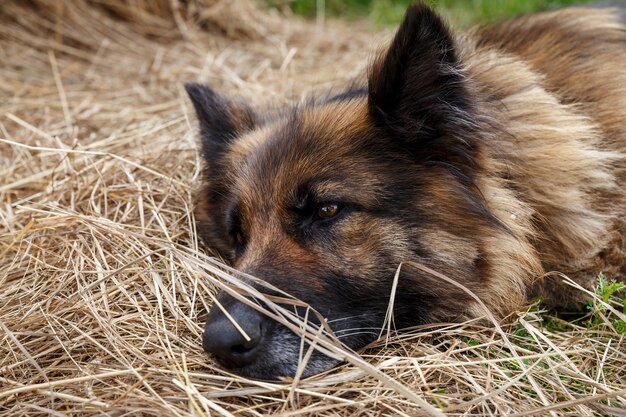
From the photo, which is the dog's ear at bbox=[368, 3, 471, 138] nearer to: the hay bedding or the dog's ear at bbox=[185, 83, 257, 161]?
the hay bedding

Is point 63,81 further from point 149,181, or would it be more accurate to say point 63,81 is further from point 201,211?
point 201,211

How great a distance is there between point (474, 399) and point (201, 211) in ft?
6.13

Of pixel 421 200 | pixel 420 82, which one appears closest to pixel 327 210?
pixel 421 200

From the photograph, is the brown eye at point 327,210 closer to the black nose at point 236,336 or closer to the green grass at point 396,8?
the black nose at point 236,336

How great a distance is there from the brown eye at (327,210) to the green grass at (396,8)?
4.29m

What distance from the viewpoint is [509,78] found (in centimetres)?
330

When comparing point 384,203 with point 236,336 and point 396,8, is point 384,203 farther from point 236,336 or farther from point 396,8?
point 396,8

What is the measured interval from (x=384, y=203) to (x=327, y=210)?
0.78 feet

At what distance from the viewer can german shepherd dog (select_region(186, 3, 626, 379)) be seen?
107 inches

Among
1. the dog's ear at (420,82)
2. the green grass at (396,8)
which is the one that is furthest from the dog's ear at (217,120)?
the green grass at (396,8)

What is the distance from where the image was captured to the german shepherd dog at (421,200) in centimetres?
271

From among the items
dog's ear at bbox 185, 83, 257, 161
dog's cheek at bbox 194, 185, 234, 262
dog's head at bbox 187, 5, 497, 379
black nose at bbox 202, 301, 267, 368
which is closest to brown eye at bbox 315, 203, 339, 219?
dog's head at bbox 187, 5, 497, 379

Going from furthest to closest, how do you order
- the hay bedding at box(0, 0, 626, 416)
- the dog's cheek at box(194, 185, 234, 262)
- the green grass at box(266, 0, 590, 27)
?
the green grass at box(266, 0, 590, 27), the dog's cheek at box(194, 185, 234, 262), the hay bedding at box(0, 0, 626, 416)

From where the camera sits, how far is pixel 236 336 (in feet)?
8.05
